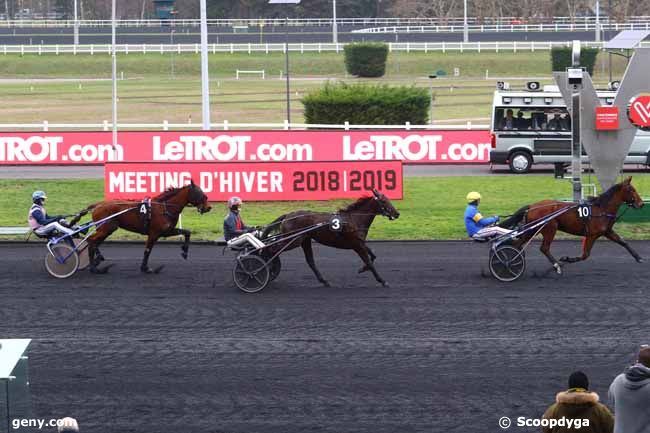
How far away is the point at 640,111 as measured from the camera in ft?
66.2

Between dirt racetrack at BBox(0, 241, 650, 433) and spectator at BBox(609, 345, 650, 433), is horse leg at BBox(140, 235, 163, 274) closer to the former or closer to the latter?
dirt racetrack at BBox(0, 241, 650, 433)

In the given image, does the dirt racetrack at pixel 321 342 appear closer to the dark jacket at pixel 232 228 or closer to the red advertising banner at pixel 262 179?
the dark jacket at pixel 232 228

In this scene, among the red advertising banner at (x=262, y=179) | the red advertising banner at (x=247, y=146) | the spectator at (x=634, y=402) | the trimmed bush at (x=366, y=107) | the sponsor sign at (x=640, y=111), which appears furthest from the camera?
the trimmed bush at (x=366, y=107)

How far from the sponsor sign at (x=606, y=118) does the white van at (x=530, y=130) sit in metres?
7.52

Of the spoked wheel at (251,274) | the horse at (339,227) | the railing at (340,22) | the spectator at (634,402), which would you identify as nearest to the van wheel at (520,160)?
the horse at (339,227)

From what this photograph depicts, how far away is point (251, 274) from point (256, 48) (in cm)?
5364

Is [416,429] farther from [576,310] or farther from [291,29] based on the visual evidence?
[291,29]

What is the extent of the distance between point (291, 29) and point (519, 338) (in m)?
67.2

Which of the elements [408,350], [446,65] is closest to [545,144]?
[408,350]

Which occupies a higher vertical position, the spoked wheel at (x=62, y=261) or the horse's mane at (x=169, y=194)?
the horse's mane at (x=169, y=194)

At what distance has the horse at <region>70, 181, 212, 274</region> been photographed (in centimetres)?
1566

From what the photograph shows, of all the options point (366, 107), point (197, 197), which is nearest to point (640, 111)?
point (197, 197)

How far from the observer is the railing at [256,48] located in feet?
213

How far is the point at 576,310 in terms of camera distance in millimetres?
13273
